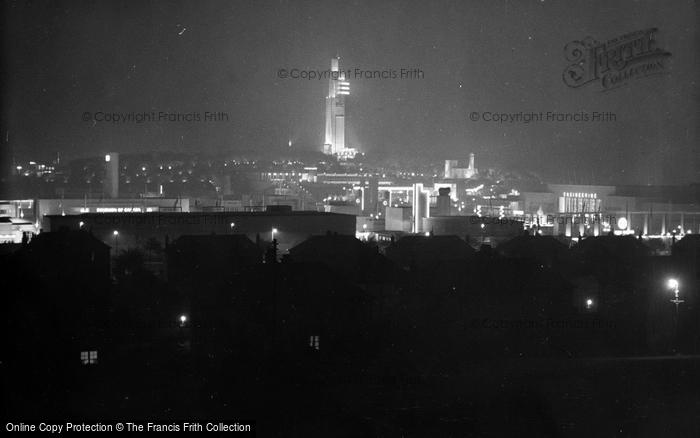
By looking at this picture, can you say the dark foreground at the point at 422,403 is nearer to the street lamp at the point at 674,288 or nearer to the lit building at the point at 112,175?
the street lamp at the point at 674,288

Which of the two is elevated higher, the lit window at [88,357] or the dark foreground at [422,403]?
the lit window at [88,357]

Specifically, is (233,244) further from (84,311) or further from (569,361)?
(569,361)

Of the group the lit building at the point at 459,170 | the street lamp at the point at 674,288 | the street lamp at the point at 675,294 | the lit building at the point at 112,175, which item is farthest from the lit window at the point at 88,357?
the lit building at the point at 459,170

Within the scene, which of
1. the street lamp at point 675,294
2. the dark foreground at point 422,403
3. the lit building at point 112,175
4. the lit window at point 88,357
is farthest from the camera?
the lit building at point 112,175

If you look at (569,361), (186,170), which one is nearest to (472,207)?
(186,170)

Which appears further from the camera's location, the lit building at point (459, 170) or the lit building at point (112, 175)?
the lit building at point (459, 170)

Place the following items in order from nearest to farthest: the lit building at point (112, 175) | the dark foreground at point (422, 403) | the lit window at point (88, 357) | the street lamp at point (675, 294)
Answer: the dark foreground at point (422, 403)
the lit window at point (88, 357)
the street lamp at point (675, 294)
the lit building at point (112, 175)

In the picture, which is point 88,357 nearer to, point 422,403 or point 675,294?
point 422,403

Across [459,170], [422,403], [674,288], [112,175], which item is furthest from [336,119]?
[422,403]
